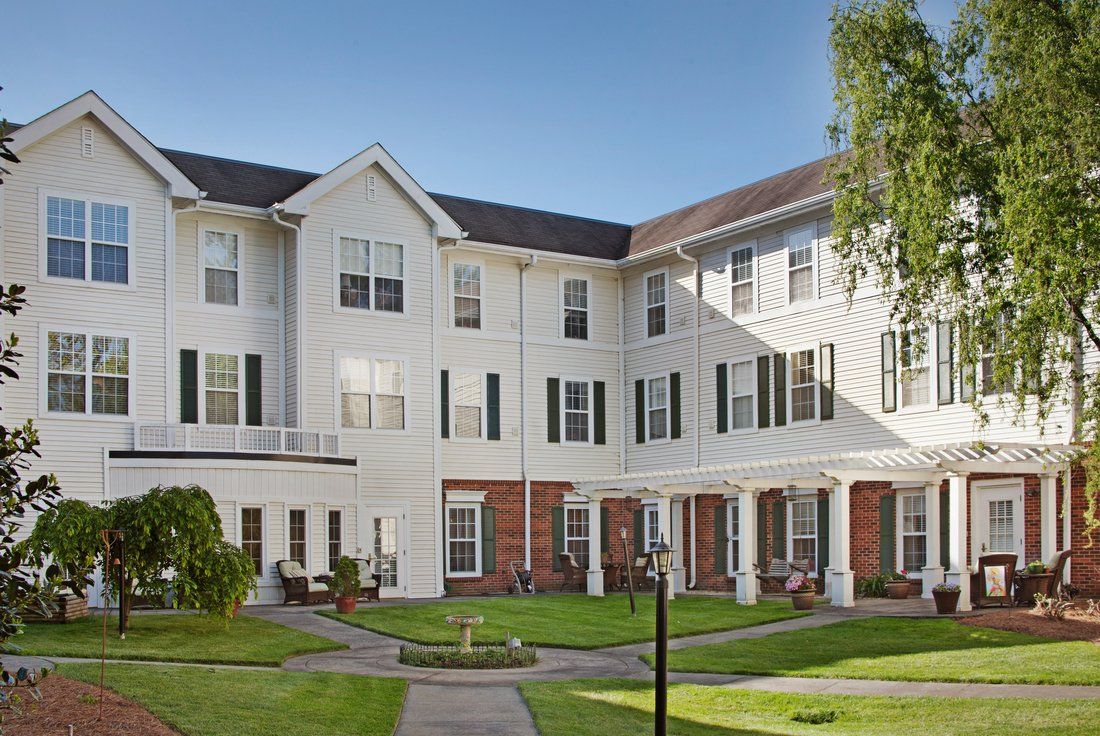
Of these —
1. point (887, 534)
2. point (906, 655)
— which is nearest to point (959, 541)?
point (906, 655)

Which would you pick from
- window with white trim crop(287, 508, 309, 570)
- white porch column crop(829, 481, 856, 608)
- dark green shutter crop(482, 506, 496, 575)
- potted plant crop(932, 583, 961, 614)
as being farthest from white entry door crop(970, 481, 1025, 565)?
window with white trim crop(287, 508, 309, 570)

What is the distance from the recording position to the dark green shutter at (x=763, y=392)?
26.8m

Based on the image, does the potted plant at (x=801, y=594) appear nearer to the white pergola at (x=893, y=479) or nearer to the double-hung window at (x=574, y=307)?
the white pergola at (x=893, y=479)

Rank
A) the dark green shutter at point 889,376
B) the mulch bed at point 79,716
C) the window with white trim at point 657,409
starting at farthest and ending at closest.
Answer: the window with white trim at point 657,409 → the dark green shutter at point 889,376 → the mulch bed at point 79,716

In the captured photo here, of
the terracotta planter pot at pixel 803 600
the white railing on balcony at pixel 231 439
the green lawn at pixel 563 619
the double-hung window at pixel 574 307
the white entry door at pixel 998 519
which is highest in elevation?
the double-hung window at pixel 574 307

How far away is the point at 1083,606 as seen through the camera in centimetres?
1844

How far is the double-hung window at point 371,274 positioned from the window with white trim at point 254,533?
5.25 metres

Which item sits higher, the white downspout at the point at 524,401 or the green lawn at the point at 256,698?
the white downspout at the point at 524,401

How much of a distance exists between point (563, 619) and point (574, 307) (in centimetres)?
1154

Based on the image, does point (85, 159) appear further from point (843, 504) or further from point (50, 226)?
point (843, 504)

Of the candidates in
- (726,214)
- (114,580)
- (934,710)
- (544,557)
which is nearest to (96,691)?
(114,580)

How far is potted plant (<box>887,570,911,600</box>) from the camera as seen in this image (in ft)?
74.1

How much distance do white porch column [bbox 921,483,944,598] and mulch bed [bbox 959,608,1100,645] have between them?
2309 mm

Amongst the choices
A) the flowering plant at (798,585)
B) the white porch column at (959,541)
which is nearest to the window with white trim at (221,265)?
the flowering plant at (798,585)
